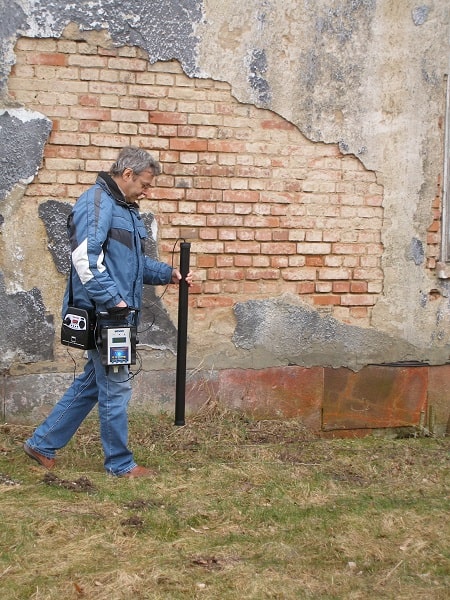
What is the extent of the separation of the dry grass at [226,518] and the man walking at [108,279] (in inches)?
7.1

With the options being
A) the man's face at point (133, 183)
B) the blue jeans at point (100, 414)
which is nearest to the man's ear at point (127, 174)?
the man's face at point (133, 183)

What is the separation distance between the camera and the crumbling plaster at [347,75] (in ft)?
17.4

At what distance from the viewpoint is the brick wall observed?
5.25m

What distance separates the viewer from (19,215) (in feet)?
17.1

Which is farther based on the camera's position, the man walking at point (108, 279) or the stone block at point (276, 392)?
the stone block at point (276, 392)

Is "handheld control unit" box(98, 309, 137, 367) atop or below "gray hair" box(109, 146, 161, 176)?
below

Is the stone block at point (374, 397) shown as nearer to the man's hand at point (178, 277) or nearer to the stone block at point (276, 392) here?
the stone block at point (276, 392)

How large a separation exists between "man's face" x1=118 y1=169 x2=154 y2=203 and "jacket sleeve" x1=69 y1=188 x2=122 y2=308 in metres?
0.20

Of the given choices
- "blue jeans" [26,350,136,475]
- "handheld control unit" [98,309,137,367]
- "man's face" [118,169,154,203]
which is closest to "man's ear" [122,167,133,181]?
"man's face" [118,169,154,203]

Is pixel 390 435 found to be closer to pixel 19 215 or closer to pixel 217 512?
pixel 217 512

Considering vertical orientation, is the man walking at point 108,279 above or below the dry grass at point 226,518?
above

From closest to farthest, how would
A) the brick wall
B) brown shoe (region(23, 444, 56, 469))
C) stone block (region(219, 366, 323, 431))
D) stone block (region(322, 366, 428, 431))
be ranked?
brown shoe (region(23, 444, 56, 469)) → the brick wall → stone block (region(219, 366, 323, 431)) → stone block (region(322, 366, 428, 431))

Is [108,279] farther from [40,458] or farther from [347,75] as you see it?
[347,75]

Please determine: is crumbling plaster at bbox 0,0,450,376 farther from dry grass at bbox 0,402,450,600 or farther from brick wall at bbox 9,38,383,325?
dry grass at bbox 0,402,450,600
